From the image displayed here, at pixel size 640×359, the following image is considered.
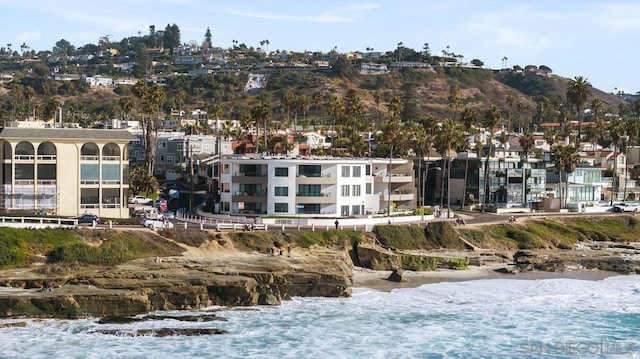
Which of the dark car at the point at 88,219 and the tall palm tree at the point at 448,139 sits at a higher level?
the tall palm tree at the point at 448,139

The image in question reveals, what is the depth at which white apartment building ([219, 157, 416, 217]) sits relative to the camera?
2921 inches

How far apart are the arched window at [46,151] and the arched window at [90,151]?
88.3 inches

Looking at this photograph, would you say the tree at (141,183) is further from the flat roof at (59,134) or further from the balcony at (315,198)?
the balcony at (315,198)

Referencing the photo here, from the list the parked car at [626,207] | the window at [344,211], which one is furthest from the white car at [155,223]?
the parked car at [626,207]

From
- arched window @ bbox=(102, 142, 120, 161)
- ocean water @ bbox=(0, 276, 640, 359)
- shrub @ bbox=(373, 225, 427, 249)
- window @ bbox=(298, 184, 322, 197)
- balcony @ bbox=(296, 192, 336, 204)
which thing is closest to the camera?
ocean water @ bbox=(0, 276, 640, 359)

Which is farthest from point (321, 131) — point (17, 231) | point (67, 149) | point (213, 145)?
point (17, 231)

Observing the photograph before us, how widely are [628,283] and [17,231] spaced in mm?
45042

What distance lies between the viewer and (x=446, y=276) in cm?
6309

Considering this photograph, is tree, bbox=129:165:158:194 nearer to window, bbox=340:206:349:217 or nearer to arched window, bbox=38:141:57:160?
arched window, bbox=38:141:57:160

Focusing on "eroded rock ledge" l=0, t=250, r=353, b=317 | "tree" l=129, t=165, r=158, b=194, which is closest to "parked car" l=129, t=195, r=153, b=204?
"tree" l=129, t=165, r=158, b=194

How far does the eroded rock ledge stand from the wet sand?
2681 mm

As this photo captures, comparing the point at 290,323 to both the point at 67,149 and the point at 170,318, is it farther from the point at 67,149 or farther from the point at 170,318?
the point at 67,149

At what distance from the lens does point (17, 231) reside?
183 ft

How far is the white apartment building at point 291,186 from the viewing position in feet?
243
